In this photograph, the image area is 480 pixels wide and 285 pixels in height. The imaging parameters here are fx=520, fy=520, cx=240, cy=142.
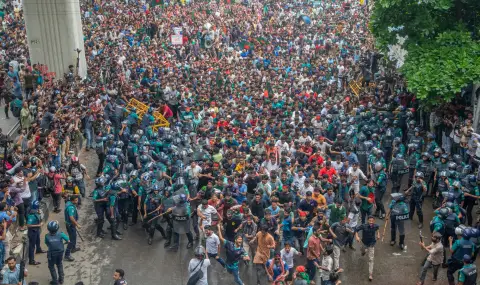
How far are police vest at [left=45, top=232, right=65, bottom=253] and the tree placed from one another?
10683mm

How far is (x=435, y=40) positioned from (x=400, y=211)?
23.9ft

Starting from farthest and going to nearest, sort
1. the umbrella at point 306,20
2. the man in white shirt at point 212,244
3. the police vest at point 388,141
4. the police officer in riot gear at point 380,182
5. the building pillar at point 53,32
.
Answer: the umbrella at point 306,20 → the building pillar at point 53,32 → the police vest at point 388,141 → the police officer in riot gear at point 380,182 → the man in white shirt at point 212,244

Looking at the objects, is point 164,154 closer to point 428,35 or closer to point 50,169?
point 50,169

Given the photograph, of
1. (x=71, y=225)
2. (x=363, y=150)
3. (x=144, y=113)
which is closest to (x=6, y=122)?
(x=144, y=113)

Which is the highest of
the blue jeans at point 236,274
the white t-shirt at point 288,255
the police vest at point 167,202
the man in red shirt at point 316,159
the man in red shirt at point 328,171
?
the man in red shirt at point 316,159

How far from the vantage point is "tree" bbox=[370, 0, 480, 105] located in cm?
1523

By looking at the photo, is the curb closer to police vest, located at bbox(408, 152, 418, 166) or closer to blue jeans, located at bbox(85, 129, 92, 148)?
blue jeans, located at bbox(85, 129, 92, 148)

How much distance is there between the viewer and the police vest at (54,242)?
10.2 meters

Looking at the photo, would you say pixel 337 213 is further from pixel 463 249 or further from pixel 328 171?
pixel 463 249

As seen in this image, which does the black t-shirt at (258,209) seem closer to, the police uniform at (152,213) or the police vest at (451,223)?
the police uniform at (152,213)

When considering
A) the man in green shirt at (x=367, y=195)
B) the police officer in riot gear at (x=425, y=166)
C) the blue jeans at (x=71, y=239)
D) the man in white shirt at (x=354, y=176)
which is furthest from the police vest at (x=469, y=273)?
the blue jeans at (x=71, y=239)

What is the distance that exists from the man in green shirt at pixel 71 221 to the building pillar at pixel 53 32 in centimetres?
1244

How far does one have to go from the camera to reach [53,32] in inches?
866

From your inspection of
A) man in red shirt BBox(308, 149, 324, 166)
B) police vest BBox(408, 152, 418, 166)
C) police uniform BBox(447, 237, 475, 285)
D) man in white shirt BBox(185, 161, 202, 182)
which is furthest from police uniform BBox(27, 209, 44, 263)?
police vest BBox(408, 152, 418, 166)
